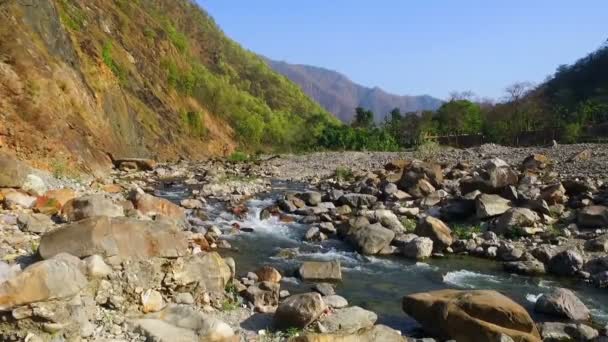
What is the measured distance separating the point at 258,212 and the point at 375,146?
119 feet

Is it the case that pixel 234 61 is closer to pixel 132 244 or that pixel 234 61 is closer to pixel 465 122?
pixel 465 122

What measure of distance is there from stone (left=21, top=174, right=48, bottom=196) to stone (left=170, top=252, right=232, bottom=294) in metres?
5.88

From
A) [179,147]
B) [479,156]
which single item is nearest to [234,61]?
[179,147]

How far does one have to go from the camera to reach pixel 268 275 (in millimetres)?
9898

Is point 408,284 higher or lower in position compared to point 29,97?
lower

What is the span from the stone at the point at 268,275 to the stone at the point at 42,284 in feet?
12.9

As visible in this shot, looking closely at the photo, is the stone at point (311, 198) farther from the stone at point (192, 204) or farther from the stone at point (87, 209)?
the stone at point (87, 209)

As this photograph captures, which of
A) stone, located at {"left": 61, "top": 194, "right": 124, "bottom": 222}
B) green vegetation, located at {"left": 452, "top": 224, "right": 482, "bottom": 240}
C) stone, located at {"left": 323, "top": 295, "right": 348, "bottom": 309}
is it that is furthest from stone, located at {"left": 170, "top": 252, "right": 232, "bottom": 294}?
green vegetation, located at {"left": 452, "top": 224, "right": 482, "bottom": 240}

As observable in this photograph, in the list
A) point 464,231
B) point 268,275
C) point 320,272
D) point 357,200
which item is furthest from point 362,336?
point 357,200

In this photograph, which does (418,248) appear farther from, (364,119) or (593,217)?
(364,119)

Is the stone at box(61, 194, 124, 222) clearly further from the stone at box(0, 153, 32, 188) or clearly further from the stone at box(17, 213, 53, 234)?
the stone at box(0, 153, 32, 188)

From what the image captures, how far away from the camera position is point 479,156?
107ft

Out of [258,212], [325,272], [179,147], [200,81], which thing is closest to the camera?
[325,272]

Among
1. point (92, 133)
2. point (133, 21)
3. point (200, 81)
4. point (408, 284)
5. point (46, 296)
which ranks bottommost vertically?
point (408, 284)
